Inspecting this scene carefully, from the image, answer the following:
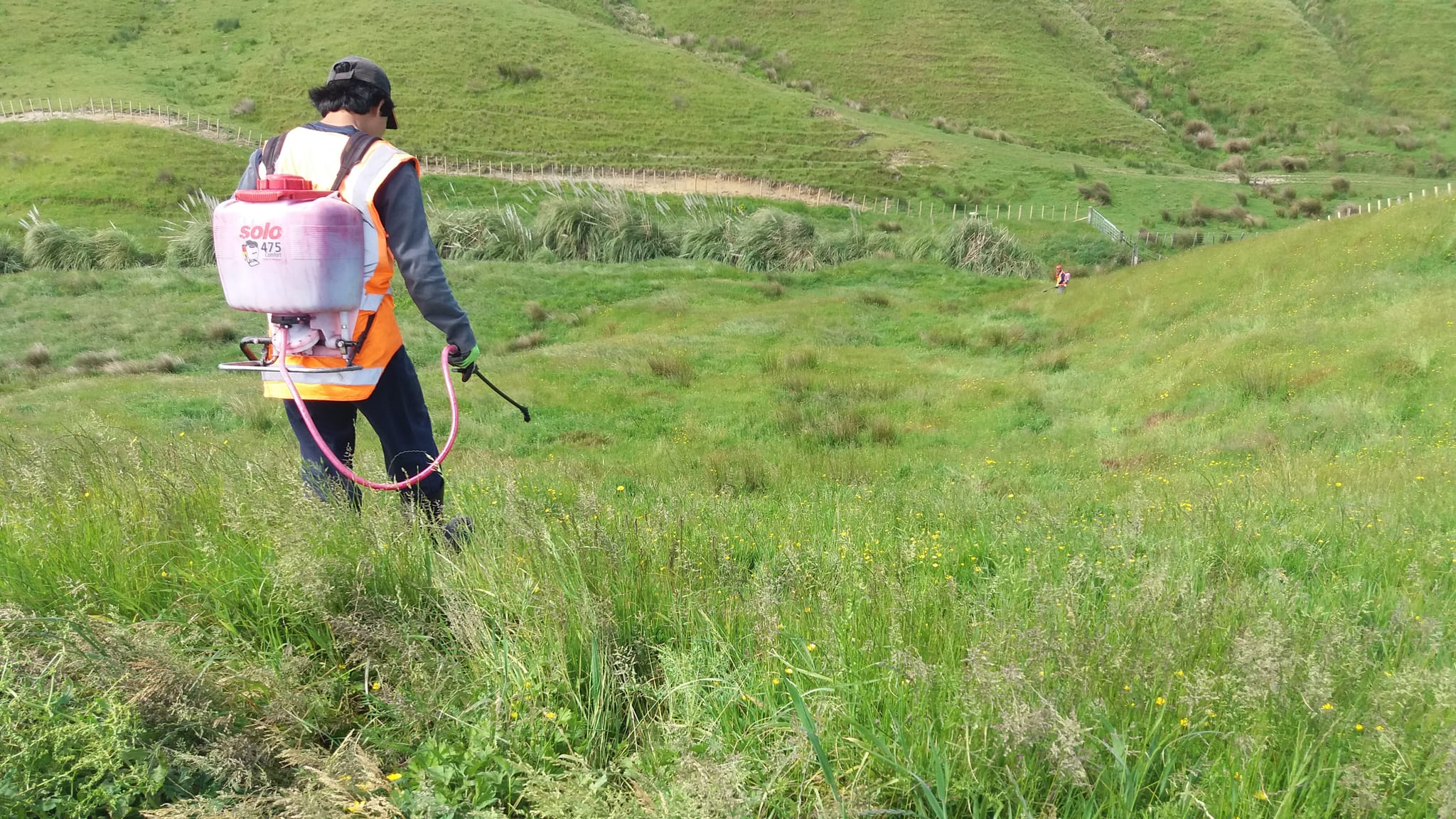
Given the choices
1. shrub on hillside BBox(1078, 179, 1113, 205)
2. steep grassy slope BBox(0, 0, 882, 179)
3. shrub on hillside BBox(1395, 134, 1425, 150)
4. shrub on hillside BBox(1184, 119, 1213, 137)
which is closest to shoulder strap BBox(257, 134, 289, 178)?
shrub on hillside BBox(1078, 179, 1113, 205)

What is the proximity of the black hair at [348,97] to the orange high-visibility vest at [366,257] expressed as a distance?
17 cm

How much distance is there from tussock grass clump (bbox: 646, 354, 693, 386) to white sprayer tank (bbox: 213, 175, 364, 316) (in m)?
12.6

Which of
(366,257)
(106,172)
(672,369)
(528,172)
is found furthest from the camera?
(528,172)

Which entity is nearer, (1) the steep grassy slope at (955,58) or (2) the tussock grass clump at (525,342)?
(2) the tussock grass clump at (525,342)

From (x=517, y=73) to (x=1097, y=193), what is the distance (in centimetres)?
4360

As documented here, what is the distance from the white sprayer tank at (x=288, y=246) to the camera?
3225mm

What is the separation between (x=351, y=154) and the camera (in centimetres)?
362

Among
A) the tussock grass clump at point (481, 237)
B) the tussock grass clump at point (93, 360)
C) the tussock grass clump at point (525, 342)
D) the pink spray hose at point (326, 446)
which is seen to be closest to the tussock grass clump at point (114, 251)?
the tussock grass clump at point (481, 237)

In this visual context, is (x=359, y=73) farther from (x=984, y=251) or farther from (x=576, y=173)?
(x=576, y=173)

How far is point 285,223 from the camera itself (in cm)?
321

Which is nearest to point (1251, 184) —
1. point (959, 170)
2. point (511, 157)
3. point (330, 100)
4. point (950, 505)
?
point (959, 170)

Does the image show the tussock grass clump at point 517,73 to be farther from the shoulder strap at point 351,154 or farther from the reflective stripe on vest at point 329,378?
the reflective stripe on vest at point 329,378

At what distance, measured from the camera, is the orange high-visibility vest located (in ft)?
A: 11.7

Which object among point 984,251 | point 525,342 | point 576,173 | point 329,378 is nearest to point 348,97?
point 329,378
